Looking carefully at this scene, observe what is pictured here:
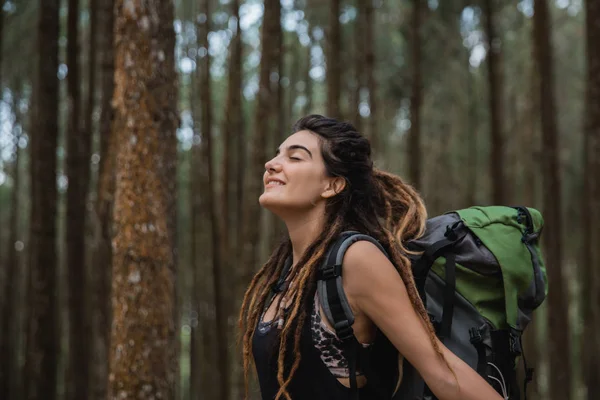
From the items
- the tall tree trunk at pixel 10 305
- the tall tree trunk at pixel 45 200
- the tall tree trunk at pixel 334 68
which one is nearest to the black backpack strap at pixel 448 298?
the tall tree trunk at pixel 45 200

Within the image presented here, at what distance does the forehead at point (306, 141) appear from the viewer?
8.76 feet

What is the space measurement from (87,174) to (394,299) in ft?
23.6

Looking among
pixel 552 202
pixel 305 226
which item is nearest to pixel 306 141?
pixel 305 226

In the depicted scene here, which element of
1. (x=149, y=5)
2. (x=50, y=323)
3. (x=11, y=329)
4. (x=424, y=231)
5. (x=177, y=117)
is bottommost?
(x=11, y=329)

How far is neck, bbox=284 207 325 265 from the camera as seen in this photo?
8.58ft

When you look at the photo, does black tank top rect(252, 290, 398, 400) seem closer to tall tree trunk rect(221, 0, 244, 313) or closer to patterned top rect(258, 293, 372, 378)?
patterned top rect(258, 293, 372, 378)

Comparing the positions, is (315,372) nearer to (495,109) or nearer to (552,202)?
(552,202)

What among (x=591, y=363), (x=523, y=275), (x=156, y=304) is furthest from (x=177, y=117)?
(x=591, y=363)

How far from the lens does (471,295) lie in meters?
2.30

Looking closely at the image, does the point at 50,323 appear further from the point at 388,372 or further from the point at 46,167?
the point at 388,372

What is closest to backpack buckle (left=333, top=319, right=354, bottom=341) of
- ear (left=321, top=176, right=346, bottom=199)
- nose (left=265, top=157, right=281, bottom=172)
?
ear (left=321, top=176, right=346, bottom=199)

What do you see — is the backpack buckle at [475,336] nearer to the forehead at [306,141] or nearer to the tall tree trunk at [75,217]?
the forehead at [306,141]

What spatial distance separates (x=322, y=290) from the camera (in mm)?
2312

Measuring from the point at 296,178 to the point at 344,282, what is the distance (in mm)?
484
